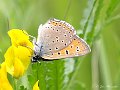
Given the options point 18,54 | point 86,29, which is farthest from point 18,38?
point 86,29

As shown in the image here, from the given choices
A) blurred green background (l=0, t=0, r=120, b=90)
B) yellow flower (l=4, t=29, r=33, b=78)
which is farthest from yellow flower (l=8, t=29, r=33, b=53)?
blurred green background (l=0, t=0, r=120, b=90)

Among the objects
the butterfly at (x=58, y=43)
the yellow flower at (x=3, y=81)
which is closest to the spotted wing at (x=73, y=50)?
the butterfly at (x=58, y=43)

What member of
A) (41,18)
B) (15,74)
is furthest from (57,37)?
(41,18)

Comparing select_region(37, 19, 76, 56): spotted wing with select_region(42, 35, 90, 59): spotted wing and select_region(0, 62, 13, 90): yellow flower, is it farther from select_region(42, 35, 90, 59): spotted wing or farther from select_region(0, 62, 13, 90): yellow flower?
select_region(0, 62, 13, 90): yellow flower

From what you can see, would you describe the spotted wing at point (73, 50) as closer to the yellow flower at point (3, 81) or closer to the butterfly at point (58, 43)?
the butterfly at point (58, 43)

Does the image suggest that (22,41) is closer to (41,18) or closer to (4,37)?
(4,37)

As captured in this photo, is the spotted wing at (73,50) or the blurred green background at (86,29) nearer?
the spotted wing at (73,50)
